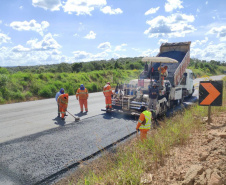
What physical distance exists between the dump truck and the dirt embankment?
4.29 metres

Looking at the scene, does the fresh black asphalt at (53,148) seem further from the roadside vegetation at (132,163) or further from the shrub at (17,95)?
the shrub at (17,95)

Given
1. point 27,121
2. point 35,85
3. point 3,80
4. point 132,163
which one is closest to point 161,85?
point 27,121

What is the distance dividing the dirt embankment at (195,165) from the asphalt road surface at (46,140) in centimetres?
231

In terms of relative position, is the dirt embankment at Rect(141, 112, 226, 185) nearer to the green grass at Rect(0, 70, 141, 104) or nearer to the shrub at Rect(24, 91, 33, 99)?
the green grass at Rect(0, 70, 141, 104)

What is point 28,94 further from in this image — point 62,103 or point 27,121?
point 62,103

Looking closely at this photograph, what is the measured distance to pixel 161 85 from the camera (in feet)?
31.9

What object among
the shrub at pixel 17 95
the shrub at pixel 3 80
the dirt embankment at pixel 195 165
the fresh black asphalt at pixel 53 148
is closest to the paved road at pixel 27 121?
the fresh black asphalt at pixel 53 148

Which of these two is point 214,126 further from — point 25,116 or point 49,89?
point 49,89

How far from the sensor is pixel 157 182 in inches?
122

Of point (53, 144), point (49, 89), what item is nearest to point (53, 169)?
point (53, 144)

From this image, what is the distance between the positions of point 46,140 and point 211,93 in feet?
16.5

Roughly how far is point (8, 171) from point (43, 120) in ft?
13.9

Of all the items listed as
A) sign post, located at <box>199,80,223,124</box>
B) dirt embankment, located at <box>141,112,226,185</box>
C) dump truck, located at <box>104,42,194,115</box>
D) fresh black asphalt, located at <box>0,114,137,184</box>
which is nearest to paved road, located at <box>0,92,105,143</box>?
fresh black asphalt, located at <box>0,114,137,184</box>

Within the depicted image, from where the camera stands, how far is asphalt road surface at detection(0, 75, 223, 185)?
178 inches
